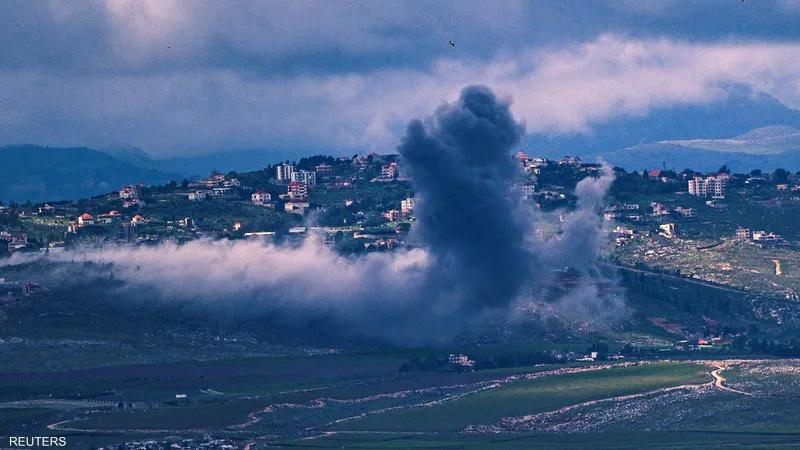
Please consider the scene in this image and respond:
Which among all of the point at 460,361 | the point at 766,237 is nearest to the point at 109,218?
the point at 766,237

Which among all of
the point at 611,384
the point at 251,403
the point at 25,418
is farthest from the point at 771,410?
the point at 25,418

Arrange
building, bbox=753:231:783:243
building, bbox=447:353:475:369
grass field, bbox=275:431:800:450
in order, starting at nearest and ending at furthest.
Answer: grass field, bbox=275:431:800:450, building, bbox=447:353:475:369, building, bbox=753:231:783:243

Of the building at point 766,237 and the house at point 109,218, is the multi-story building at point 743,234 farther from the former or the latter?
the house at point 109,218

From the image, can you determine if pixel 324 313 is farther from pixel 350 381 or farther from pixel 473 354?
pixel 350 381

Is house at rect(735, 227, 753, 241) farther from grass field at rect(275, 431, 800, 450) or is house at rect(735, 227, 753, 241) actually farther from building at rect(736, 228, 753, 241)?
grass field at rect(275, 431, 800, 450)

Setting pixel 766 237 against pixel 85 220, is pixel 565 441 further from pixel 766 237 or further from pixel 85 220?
pixel 85 220

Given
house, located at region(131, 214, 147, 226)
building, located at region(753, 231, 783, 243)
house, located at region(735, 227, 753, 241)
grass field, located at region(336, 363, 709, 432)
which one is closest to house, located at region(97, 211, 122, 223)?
house, located at region(131, 214, 147, 226)
